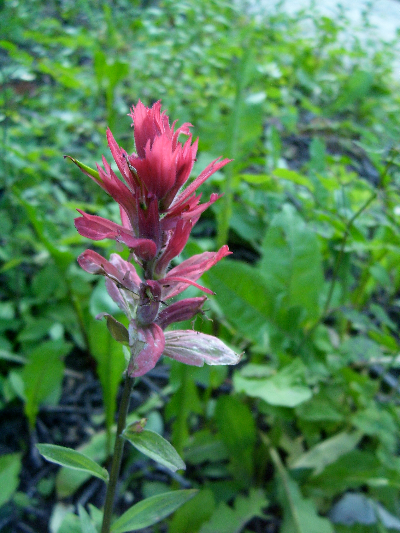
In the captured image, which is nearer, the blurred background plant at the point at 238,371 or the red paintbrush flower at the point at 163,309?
the red paintbrush flower at the point at 163,309

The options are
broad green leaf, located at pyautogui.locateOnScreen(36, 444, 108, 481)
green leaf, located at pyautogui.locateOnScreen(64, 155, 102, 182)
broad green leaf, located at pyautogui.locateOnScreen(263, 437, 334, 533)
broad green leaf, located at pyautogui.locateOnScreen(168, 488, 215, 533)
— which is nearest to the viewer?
green leaf, located at pyautogui.locateOnScreen(64, 155, 102, 182)

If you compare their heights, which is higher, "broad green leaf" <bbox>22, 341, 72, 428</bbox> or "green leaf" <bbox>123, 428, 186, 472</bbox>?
"green leaf" <bbox>123, 428, 186, 472</bbox>

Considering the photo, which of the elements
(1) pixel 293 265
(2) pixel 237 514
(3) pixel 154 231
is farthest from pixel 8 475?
(1) pixel 293 265

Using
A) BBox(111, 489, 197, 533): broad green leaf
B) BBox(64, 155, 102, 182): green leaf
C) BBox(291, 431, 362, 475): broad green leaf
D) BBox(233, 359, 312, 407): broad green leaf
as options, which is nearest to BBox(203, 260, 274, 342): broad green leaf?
BBox(233, 359, 312, 407): broad green leaf

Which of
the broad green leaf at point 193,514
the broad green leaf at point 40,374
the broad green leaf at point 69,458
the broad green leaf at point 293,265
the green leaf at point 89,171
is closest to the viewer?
the green leaf at point 89,171

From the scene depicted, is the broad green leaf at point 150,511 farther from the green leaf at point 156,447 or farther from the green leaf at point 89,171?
the green leaf at point 89,171

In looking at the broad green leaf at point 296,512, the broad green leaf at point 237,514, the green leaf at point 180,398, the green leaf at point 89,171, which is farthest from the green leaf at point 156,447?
the broad green leaf at point 296,512

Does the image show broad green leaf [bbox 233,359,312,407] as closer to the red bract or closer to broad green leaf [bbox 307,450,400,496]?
broad green leaf [bbox 307,450,400,496]
